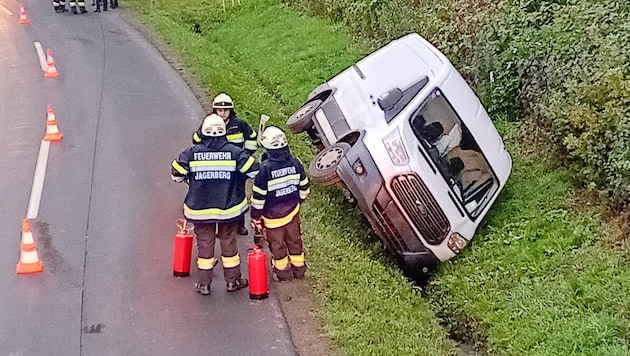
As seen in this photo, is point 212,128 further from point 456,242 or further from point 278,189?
point 456,242

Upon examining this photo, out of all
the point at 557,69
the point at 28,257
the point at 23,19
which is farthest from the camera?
the point at 23,19

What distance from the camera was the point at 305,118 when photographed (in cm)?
1162

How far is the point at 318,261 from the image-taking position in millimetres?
9383

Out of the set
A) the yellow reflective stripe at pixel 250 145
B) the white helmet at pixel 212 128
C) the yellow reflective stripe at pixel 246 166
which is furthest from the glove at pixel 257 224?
the yellow reflective stripe at pixel 250 145

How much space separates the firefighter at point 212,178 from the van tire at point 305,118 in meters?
3.36

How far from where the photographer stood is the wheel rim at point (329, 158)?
10.0m

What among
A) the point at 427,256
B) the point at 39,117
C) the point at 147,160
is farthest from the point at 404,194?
the point at 39,117

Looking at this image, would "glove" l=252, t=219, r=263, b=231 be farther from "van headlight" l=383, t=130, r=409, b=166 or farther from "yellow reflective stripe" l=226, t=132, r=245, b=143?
"van headlight" l=383, t=130, r=409, b=166

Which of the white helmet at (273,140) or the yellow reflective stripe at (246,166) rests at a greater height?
the white helmet at (273,140)

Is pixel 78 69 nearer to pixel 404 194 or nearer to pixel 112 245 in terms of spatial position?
pixel 112 245

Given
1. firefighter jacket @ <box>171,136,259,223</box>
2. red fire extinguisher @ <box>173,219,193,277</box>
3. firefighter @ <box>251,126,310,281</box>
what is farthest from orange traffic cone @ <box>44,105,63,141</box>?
firefighter jacket @ <box>171,136,259,223</box>

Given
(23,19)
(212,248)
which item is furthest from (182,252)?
(23,19)

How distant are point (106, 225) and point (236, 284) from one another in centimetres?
225

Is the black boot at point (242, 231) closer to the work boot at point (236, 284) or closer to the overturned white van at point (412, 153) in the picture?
the overturned white van at point (412, 153)
